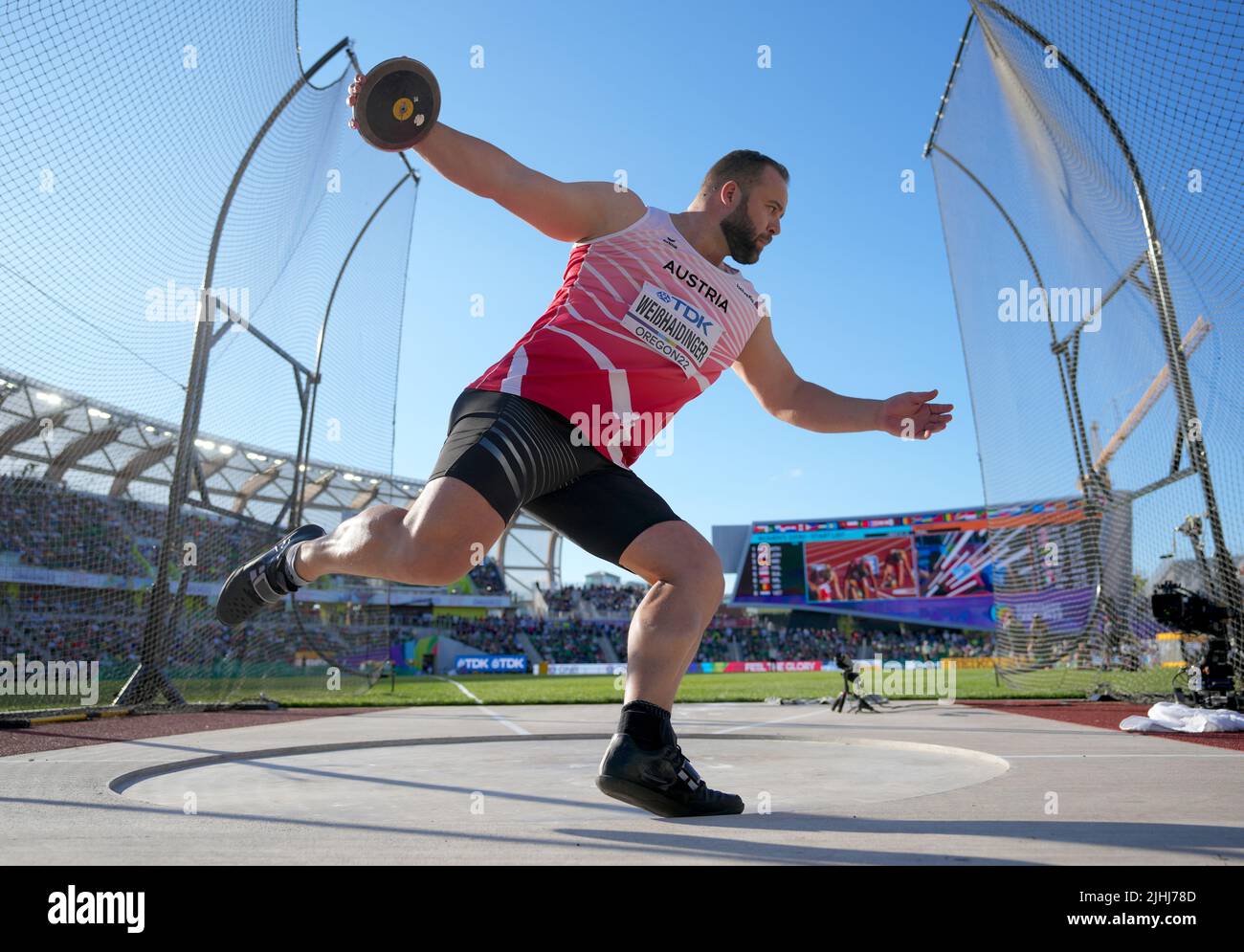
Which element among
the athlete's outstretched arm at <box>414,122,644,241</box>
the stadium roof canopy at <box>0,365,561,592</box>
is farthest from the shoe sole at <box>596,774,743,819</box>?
the stadium roof canopy at <box>0,365,561,592</box>

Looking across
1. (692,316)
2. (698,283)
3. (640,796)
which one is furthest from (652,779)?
(698,283)

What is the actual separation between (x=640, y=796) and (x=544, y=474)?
1.05 metres

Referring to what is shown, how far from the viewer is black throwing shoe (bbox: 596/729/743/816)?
8.74 feet

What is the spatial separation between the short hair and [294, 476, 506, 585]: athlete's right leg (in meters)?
1.52

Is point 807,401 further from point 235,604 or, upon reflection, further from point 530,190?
point 235,604

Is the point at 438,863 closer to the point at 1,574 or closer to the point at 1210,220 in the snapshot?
the point at 1210,220

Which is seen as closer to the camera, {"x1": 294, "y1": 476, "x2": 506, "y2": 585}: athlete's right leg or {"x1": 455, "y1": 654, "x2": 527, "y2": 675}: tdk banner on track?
{"x1": 294, "y1": 476, "x2": 506, "y2": 585}: athlete's right leg

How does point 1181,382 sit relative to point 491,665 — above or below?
above

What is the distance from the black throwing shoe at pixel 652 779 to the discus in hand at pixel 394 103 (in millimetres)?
1933

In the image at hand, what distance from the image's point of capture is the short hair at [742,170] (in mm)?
3256

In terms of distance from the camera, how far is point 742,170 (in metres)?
3.27

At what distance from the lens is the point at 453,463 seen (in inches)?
108

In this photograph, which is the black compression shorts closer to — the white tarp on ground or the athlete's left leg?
the athlete's left leg
